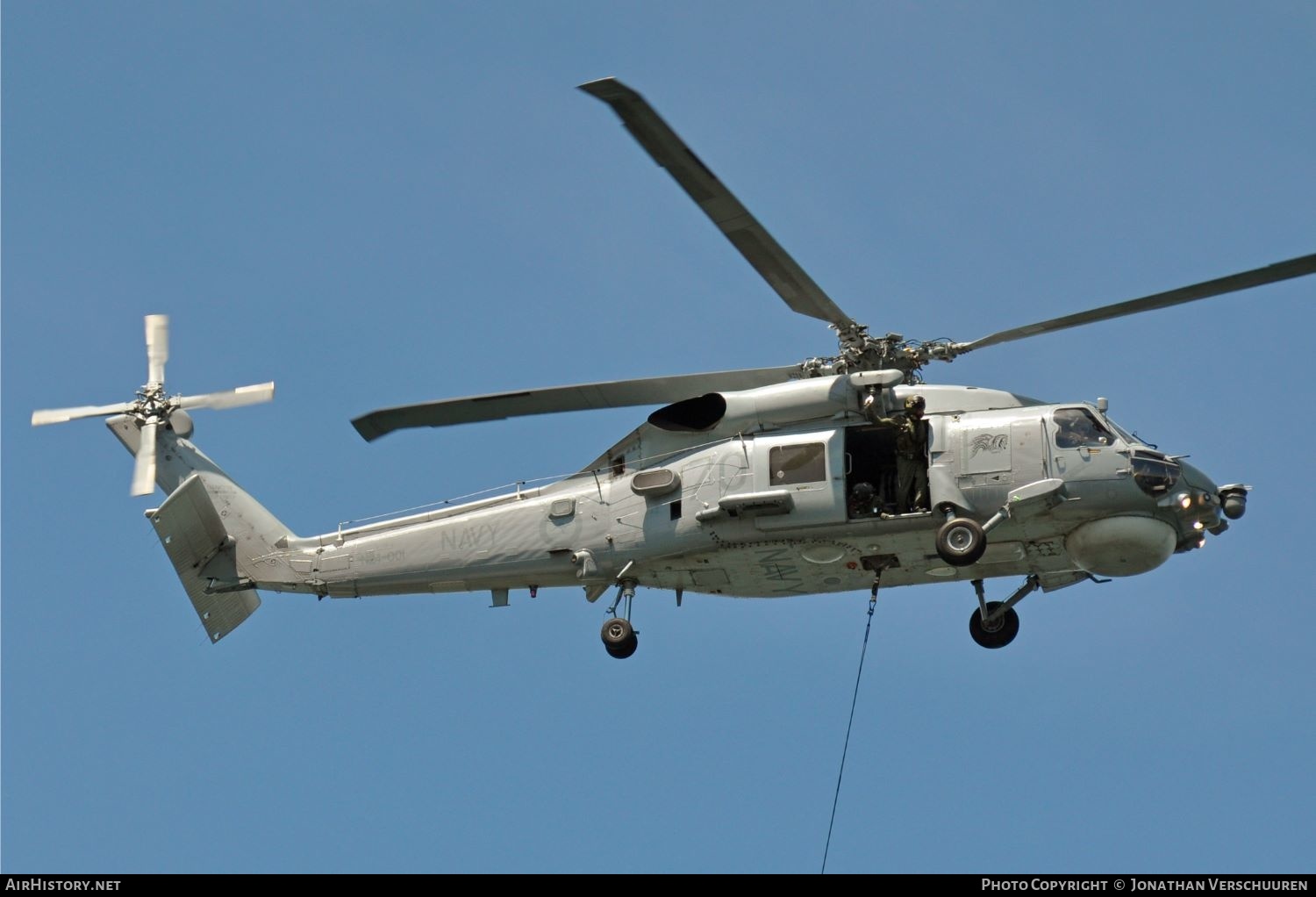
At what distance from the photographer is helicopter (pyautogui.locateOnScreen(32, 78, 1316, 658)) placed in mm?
21734

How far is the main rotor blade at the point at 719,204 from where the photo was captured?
19562mm

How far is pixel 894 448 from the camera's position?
22.6m

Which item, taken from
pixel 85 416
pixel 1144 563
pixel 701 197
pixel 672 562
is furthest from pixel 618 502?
pixel 85 416

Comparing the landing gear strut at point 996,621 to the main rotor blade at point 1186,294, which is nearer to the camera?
the main rotor blade at point 1186,294

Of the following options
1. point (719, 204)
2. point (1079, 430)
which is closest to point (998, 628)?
point (1079, 430)

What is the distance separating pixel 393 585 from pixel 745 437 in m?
5.26

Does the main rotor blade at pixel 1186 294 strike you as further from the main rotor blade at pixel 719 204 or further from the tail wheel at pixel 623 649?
the tail wheel at pixel 623 649

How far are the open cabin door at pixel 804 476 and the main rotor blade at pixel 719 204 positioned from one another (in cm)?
158

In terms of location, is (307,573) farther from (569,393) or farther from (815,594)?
(815,594)

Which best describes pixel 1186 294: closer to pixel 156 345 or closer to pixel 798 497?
pixel 798 497

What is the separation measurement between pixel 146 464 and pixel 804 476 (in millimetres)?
9698

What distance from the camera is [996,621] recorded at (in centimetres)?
2359

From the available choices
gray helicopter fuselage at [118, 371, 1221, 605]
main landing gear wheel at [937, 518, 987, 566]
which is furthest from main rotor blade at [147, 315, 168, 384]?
main landing gear wheel at [937, 518, 987, 566]

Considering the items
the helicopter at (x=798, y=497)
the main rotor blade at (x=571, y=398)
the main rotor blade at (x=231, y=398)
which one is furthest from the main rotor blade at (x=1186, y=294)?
the main rotor blade at (x=231, y=398)
